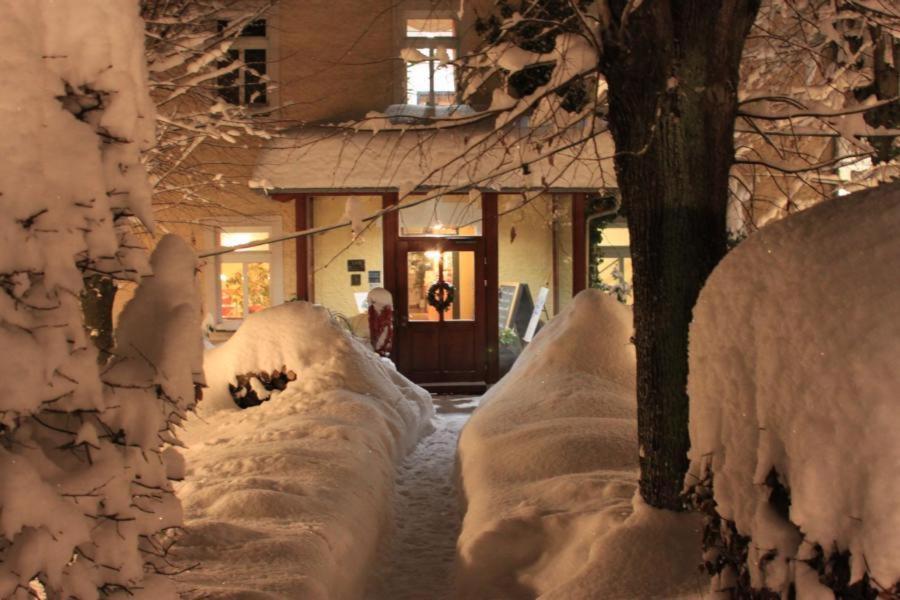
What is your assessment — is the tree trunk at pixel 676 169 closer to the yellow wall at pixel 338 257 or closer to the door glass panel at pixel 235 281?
the yellow wall at pixel 338 257

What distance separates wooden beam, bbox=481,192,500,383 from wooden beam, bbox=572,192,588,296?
1352 millimetres

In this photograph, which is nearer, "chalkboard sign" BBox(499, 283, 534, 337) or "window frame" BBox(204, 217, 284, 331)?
"chalkboard sign" BBox(499, 283, 534, 337)

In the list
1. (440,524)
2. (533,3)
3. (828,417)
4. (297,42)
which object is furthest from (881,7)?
(297,42)

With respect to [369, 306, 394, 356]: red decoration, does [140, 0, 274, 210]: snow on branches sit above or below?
above

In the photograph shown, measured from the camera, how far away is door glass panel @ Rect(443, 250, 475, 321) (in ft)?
46.2

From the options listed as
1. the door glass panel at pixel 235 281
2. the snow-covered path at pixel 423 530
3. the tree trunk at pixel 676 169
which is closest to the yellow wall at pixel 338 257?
the door glass panel at pixel 235 281

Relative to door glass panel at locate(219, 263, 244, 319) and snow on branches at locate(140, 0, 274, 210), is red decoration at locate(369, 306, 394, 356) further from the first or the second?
snow on branches at locate(140, 0, 274, 210)

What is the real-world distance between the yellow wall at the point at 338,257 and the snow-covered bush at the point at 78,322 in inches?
466

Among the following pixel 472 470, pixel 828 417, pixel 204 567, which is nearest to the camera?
pixel 828 417

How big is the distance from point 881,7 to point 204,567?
5.11 meters

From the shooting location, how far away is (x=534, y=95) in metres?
5.33

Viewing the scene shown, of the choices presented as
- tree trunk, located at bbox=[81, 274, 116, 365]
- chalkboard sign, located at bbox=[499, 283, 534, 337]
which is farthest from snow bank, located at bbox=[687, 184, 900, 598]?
chalkboard sign, located at bbox=[499, 283, 534, 337]

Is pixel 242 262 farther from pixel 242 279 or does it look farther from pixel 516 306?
pixel 516 306

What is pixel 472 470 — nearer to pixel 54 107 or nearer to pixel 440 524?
pixel 440 524
